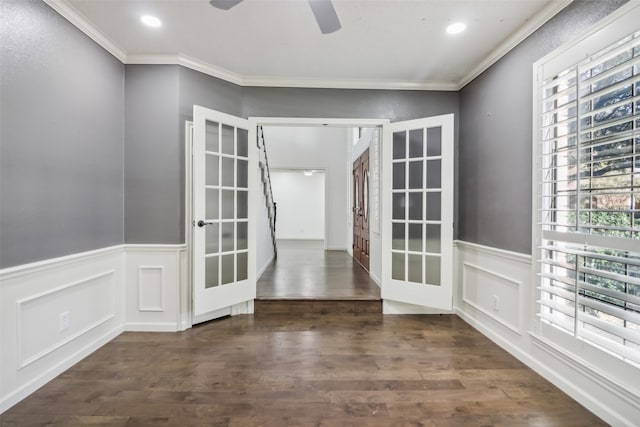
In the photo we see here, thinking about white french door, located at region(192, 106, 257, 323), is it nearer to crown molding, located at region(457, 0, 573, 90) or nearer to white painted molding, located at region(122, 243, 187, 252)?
white painted molding, located at region(122, 243, 187, 252)

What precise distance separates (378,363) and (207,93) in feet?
9.61

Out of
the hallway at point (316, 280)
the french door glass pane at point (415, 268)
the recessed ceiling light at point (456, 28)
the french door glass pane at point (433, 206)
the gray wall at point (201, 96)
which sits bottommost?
the hallway at point (316, 280)

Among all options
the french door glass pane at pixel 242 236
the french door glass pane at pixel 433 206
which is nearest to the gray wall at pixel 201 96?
the french door glass pane at pixel 242 236

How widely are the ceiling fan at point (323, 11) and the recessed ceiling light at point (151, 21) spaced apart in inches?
26.1

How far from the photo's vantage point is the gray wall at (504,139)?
205cm

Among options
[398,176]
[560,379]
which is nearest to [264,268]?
[398,176]

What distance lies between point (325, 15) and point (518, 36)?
157 centimetres

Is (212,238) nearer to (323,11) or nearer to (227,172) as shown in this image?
(227,172)

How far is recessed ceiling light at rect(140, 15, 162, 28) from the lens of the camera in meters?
2.25

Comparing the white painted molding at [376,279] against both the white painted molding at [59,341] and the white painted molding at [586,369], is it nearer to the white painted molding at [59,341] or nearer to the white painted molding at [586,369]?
the white painted molding at [586,369]

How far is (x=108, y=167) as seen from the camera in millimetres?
2598

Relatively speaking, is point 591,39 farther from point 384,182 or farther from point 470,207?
point 384,182

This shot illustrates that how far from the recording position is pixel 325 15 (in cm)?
203

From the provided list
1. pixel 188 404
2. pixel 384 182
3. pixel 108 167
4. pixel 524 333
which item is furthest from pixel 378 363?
pixel 108 167
